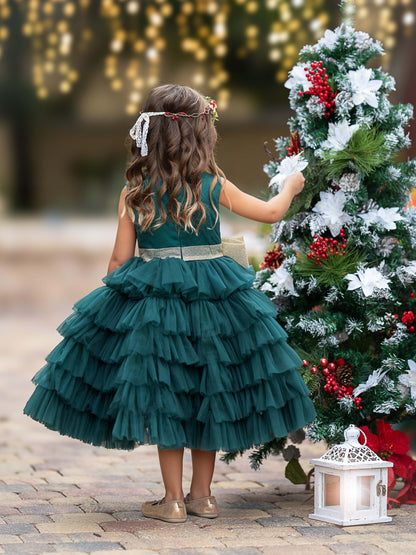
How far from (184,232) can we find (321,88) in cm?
78

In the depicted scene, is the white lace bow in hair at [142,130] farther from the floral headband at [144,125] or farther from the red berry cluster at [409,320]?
the red berry cluster at [409,320]

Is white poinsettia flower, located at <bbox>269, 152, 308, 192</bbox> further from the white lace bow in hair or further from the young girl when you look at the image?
the white lace bow in hair

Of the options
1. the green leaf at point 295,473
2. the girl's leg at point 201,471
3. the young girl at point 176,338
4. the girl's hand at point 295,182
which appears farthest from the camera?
the green leaf at point 295,473

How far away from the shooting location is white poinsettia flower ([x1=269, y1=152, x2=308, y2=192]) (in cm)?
325

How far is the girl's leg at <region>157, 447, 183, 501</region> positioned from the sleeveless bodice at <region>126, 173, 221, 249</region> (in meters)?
0.71

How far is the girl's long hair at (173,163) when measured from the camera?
9.92ft

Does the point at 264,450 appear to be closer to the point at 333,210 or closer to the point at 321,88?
the point at 333,210

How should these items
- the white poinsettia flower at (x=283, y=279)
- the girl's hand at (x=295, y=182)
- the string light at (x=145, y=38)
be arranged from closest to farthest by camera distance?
the girl's hand at (x=295, y=182)
the white poinsettia flower at (x=283, y=279)
the string light at (x=145, y=38)

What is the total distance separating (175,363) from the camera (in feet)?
9.45

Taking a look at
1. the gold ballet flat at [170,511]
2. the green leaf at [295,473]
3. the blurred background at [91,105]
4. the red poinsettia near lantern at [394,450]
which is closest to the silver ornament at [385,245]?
the red poinsettia near lantern at [394,450]

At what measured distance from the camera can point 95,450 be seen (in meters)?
4.46

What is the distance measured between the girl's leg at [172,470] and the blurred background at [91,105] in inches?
326

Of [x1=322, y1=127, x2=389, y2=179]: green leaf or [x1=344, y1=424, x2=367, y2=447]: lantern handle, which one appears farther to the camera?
[x1=322, y1=127, x2=389, y2=179]: green leaf

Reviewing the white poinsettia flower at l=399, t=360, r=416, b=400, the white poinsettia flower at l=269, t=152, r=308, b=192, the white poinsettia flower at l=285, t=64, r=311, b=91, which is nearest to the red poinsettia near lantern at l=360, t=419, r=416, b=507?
the white poinsettia flower at l=399, t=360, r=416, b=400
